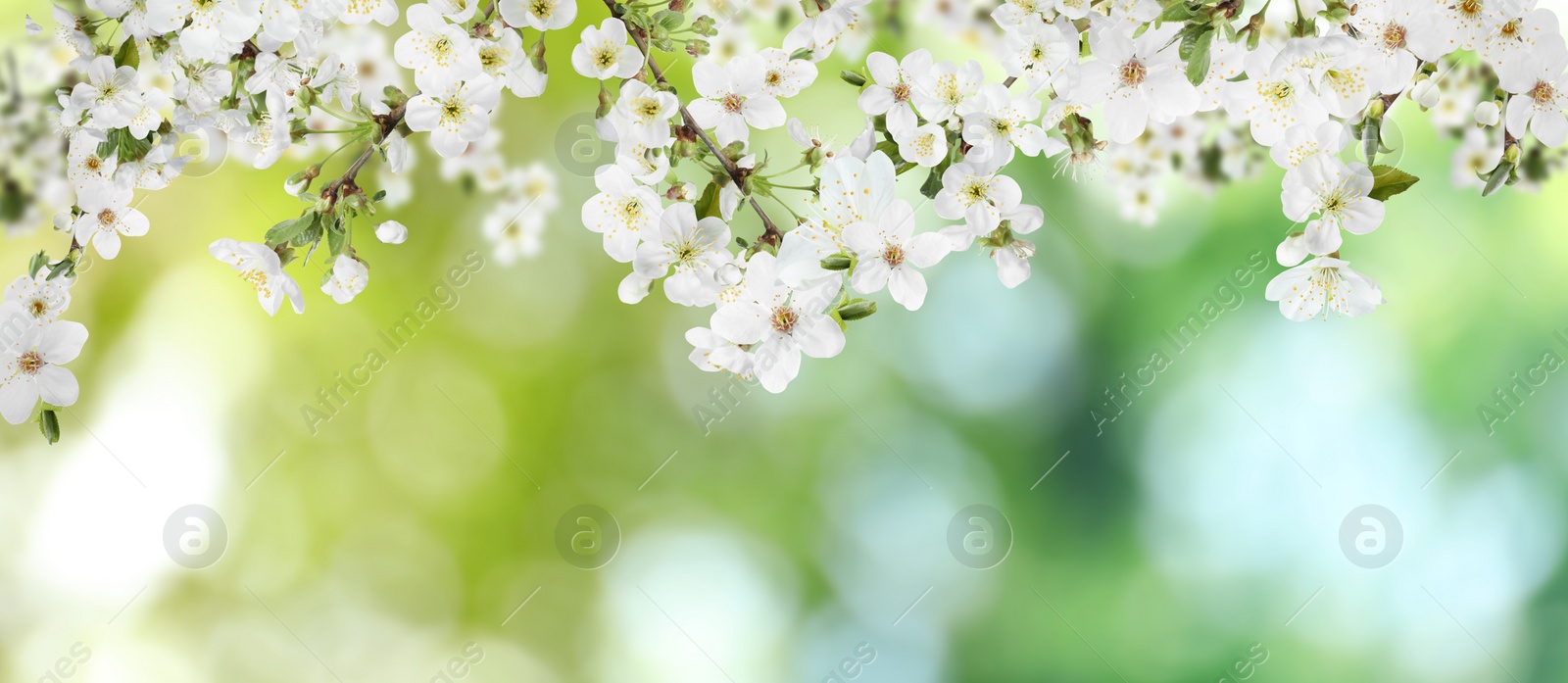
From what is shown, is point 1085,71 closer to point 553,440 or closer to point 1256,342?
point 553,440

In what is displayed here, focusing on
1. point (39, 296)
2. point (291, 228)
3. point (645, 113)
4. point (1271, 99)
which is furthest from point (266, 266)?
point (1271, 99)

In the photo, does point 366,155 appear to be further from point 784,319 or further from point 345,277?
point 784,319

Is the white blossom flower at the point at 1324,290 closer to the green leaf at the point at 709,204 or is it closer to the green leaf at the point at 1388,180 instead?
the green leaf at the point at 1388,180

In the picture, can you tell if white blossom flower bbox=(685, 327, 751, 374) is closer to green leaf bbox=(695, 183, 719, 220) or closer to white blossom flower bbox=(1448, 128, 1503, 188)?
green leaf bbox=(695, 183, 719, 220)

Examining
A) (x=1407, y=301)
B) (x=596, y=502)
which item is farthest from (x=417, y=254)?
(x=1407, y=301)

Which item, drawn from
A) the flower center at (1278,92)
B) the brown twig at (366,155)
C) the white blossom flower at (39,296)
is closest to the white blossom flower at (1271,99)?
the flower center at (1278,92)
